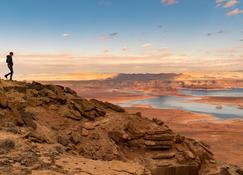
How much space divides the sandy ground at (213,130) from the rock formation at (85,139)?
17.7m

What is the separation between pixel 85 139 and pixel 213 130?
127ft

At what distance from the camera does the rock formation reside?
38.2ft

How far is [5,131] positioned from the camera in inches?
520

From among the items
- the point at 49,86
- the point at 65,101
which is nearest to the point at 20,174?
the point at 65,101

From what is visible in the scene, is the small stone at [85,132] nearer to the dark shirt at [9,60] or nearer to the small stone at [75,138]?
the small stone at [75,138]

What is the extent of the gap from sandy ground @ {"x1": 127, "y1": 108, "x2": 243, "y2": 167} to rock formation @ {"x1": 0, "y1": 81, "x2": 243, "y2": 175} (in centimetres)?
1774

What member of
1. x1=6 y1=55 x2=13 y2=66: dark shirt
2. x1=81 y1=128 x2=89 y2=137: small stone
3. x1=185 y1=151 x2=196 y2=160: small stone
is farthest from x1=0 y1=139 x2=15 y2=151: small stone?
x1=6 y1=55 x2=13 y2=66: dark shirt

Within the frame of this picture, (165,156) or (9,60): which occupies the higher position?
(9,60)

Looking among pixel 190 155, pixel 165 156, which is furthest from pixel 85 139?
pixel 190 155

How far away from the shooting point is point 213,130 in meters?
50.9

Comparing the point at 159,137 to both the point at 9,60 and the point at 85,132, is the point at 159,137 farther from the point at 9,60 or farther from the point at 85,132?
the point at 9,60

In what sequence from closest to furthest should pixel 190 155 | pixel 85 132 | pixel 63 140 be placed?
pixel 63 140
pixel 85 132
pixel 190 155

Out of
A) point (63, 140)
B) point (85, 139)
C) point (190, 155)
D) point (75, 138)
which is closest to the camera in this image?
point (63, 140)

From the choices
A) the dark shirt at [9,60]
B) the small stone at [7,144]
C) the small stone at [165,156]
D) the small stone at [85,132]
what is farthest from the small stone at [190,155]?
the dark shirt at [9,60]
